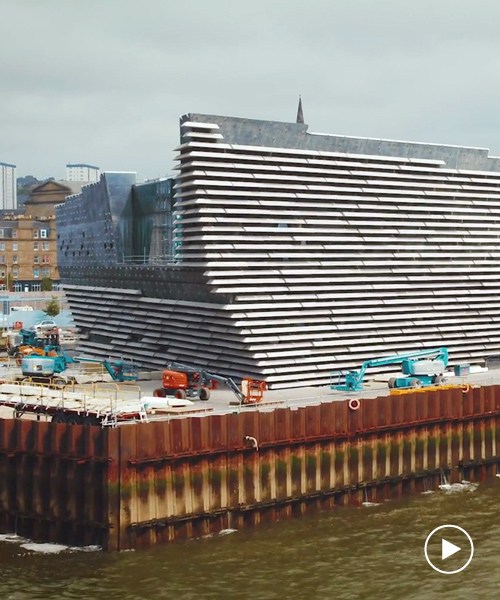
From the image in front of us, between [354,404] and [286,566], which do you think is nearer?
[286,566]

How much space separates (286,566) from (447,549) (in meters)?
6.77

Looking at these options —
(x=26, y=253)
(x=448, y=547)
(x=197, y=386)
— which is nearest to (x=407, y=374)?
(x=197, y=386)

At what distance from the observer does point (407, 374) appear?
57281 mm

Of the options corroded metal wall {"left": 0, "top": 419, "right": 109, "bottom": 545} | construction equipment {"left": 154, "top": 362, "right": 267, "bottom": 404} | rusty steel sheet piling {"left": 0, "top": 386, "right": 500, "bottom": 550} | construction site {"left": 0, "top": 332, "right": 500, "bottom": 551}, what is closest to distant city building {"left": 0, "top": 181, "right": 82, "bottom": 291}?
construction equipment {"left": 154, "top": 362, "right": 267, "bottom": 404}

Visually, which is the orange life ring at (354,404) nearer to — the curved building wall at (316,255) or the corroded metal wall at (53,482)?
the curved building wall at (316,255)

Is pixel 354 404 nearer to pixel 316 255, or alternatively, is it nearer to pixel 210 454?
pixel 210 454

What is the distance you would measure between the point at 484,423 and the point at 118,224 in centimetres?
2746

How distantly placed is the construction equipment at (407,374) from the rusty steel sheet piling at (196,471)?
248 inches

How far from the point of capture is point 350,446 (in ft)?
154

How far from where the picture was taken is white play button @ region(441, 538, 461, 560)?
1533 inches

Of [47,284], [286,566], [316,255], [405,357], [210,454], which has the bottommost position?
[286,566]

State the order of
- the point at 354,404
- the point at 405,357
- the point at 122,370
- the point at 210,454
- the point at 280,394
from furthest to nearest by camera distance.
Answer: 1. the point at 122,370
2. the point at 405,357
3. the point at 280,394
4. the point at 354,404
5. the point at 210,454

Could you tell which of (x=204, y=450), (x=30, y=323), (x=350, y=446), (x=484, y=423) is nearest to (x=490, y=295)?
(x=484, y=423)

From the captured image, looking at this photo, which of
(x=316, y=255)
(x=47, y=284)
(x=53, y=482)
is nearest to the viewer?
(x=53, y=482)
